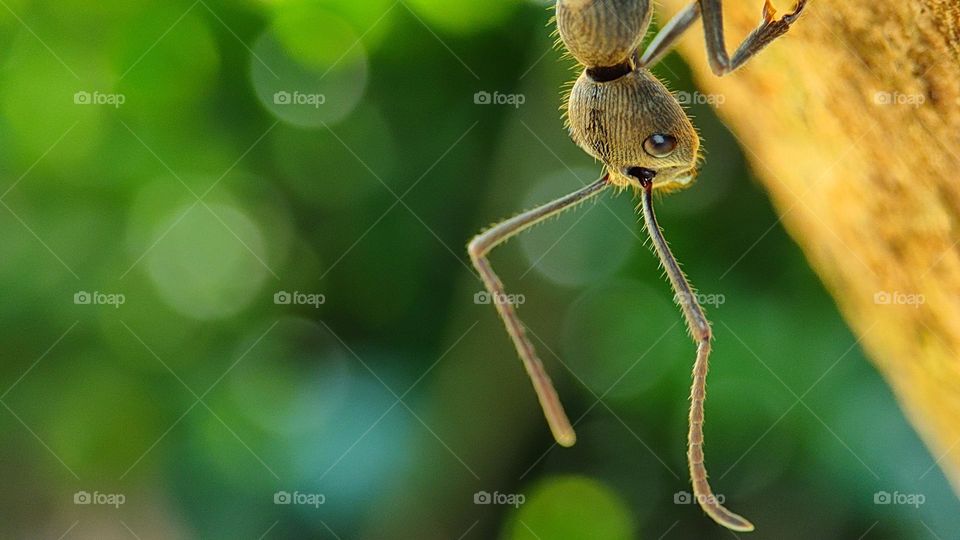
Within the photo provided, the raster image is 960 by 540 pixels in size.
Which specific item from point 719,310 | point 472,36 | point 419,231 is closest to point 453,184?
point 419,231

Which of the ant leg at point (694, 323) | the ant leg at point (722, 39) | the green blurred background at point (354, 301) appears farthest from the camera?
the green blurred background at point (354, 301)

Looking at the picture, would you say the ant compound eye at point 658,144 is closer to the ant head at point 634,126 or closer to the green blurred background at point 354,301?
the ant head at point 634,126

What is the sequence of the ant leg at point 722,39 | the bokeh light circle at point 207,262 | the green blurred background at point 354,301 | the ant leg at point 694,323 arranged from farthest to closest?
the bokeh light circle at point 207,262, the green blurred background at point 354,301, the ant leg at point 694,323, the ant leg at point 722,39

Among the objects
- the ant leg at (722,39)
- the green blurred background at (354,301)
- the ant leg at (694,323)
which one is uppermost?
the green blurred background at (354,301)

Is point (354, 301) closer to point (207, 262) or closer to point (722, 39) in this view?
point (207, 262)

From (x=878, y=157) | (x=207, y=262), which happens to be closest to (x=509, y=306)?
(x=878, y=157)

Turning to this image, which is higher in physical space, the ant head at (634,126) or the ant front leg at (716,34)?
the ant front leg at (716,34)

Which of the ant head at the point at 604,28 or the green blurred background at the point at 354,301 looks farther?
the green blurred background at the point at 354,301

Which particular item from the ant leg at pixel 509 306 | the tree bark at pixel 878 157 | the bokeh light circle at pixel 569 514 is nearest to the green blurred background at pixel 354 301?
the bokeh light circle at pixel 569 514
